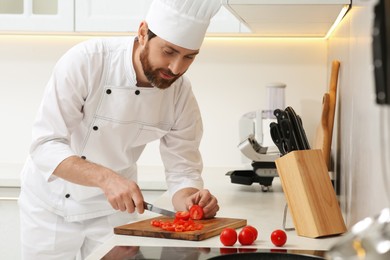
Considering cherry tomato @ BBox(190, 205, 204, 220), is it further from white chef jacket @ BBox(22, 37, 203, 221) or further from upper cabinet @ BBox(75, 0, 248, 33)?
upper cabinet @ BBox(75, 0, 248, 33)

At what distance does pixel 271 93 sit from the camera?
3162 mm

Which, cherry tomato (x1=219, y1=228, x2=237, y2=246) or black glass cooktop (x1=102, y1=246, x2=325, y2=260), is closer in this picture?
black glass cooktop (x1=102, y1=246, x2=325, y2=260)

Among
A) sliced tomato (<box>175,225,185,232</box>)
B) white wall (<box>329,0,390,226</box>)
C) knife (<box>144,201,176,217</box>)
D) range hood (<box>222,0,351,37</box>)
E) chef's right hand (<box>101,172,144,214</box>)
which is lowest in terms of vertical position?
sliced tomato (<box>175,225,185,232</box>)

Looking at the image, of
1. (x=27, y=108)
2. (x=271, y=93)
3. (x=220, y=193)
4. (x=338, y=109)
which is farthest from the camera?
(x=27, y=108)

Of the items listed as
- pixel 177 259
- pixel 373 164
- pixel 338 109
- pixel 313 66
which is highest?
pixel 313 66

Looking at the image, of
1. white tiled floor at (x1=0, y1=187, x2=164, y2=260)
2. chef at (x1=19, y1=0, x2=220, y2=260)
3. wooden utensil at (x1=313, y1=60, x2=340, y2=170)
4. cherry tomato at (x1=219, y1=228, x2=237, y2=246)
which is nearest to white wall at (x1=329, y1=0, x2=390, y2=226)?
wooden utensil at (x1=313, y1=60, x2=340, y2=170)

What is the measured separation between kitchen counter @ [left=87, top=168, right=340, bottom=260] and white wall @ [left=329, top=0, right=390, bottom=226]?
0.14m

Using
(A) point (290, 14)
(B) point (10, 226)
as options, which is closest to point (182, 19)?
(A) point (290, 14)

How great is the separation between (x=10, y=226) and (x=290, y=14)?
145 cm

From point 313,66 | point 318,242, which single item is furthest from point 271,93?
point 318,242

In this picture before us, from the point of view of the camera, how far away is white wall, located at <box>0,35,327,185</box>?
329 cm

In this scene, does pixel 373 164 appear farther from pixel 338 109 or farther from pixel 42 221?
pixel 42 221

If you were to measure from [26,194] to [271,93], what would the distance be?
4.34 feet

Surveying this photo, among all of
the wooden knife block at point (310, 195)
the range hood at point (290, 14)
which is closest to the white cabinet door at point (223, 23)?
the range hood at point (290, 14)
